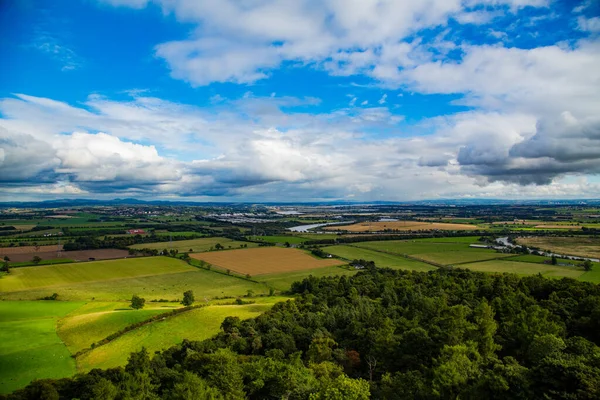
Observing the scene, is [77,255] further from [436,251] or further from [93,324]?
[436,251]

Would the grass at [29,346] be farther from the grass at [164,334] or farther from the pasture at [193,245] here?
the pasture at [193,245]

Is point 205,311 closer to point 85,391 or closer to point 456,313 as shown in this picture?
point 85,391

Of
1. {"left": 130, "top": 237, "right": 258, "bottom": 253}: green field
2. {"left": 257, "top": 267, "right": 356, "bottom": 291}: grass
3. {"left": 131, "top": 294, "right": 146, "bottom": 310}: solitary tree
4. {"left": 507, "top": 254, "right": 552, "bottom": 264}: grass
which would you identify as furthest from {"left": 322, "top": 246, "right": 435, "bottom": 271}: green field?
{"left": 131, "top": 294, "right": 146, "bottom": 310}: solitary tree

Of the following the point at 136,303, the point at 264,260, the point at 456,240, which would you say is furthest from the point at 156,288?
the point at 456,240

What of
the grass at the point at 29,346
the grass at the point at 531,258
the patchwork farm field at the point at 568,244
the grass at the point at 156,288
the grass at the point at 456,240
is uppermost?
the patchwork farm field at the point at 568,244

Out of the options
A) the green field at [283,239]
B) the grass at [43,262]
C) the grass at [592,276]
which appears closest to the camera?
the grass at [592,276]

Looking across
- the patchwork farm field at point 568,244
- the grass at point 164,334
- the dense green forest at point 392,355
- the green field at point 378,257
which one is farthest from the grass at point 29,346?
the patchwork farm field at point 568,244

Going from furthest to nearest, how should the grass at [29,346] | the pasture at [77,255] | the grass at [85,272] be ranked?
the pasture at [77,255]
the grass at [85,272]
the grass at [29,346]

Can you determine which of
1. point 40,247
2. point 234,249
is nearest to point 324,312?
point 234,249
